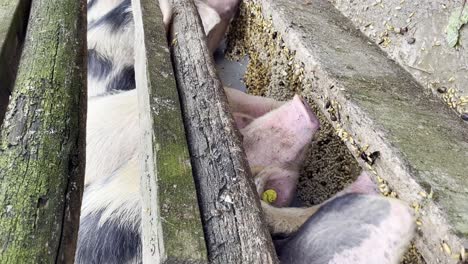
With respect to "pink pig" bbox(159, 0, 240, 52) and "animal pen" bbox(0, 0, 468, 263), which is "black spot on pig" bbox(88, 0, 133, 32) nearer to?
"pink pig" bbox(159, 0, 240, 52)

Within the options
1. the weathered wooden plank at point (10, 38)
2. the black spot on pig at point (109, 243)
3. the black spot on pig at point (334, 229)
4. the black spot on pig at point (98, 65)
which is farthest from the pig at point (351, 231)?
the black spot on pig at point (98, 65)

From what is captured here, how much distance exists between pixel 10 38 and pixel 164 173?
0.90 metres

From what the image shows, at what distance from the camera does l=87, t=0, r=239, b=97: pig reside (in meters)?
2.48

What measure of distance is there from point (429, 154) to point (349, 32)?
2.57ft

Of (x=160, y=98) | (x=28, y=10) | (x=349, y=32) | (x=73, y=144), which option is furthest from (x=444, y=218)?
(x=28, y=10)

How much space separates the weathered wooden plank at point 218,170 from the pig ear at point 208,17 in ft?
3.71

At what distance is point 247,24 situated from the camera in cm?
275

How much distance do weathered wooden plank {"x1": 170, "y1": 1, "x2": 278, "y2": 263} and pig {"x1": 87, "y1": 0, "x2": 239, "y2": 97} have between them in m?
0.90

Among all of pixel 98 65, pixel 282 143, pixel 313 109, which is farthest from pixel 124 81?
pixel 313 109

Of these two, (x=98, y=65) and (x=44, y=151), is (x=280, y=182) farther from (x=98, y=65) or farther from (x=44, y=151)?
(x=98, y=65)

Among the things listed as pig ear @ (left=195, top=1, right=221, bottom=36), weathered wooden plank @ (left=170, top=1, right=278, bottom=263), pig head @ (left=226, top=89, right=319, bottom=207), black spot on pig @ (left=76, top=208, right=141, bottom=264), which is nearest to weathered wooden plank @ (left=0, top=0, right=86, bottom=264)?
weathered wooden plank @ (left=170, top=1, right=278, bottom=263)

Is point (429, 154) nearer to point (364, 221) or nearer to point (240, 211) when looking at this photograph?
point (364, 221)

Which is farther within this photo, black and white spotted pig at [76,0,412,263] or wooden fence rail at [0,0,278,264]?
black and white spotted pig at [76,0,412,263]

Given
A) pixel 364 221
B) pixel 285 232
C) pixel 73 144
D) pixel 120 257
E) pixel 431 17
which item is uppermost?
pixel 431 17
